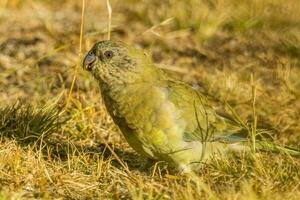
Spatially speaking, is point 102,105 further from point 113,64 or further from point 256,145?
point 256,145

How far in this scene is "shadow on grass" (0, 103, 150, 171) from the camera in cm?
568

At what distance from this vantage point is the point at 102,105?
21.8ft

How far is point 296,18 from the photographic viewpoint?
27.2 feet

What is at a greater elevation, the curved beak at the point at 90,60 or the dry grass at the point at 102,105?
the curved beak at the point at 90,60

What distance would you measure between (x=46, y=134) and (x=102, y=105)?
35.0 inches

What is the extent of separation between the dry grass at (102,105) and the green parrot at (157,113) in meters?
0.20

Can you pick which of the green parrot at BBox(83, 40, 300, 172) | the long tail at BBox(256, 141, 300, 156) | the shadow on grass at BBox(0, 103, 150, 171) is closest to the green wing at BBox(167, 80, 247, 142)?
the green parrot at BBox(83, 40, 300, 172)

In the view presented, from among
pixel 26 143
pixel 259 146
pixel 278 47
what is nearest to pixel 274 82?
pixel 278 47

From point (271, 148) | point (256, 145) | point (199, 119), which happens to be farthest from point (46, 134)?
point (271, 148)

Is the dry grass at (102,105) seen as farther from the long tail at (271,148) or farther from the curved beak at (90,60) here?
the curved beak at (90,60)

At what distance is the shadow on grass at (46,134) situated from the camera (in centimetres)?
568

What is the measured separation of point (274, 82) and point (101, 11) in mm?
2649

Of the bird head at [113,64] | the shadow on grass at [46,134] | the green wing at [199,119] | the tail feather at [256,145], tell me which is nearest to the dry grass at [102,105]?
the shadow on grass at [46,134]

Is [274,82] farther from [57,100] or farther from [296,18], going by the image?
[57,100]
